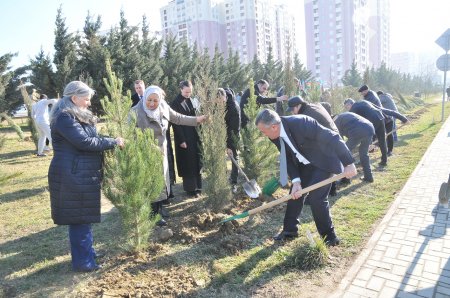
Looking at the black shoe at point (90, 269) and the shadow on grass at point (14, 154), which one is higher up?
the shadow on grass at point (14, 154)

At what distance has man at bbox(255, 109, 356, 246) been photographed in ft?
11.9

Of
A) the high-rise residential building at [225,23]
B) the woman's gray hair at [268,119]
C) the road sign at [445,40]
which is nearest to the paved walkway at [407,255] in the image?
the woman's gray hair at [268,119]

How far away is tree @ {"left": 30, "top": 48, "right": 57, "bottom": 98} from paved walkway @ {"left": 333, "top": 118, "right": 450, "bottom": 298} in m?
19.4

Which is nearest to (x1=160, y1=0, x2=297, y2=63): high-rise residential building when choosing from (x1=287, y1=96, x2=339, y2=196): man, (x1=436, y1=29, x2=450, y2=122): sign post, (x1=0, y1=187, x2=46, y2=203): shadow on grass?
(x1=436, y1=29, x2=450, y2=122): sign post

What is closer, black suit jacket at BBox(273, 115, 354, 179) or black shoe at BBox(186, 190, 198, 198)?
black suit jacket at BBox(273, 115, 354, 179)

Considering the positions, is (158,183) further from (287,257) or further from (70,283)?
(287,257)

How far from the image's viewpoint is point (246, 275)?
347 cm

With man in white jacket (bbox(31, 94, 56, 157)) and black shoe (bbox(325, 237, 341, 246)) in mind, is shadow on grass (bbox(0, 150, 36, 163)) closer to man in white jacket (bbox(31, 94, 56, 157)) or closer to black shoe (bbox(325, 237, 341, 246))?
man in white jacket (bbox(31, 94, 56, 157))

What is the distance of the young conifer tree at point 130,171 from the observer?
3.58m

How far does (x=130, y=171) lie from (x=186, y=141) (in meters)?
2.27

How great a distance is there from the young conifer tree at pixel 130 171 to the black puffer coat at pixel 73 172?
24 cm

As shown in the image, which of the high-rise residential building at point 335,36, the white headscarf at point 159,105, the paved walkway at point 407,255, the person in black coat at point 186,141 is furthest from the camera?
the high-rise residential building at point 335,36

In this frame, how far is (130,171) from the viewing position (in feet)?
11.7

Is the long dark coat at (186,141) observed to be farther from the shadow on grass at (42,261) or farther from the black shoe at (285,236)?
the black shoe at (285,236)
